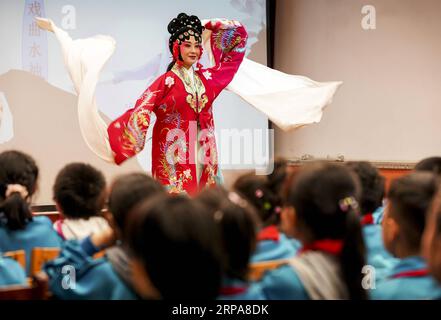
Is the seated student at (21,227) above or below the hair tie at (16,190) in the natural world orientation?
below

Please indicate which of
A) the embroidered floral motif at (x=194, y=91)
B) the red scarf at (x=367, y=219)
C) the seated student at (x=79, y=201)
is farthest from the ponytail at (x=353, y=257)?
the embroidered floral motif at (x=194, y=91)

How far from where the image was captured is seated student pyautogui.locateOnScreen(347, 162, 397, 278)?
92.3 inches

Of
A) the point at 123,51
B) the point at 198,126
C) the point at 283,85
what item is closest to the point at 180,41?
the point at 198,126

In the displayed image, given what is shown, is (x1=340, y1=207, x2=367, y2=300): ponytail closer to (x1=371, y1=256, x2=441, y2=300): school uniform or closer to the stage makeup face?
(x1=371, y1=256, x2=441, y2=300): school uniform

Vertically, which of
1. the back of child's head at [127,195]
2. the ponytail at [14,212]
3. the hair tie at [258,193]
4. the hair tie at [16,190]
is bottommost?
the ponytail at [14,212]

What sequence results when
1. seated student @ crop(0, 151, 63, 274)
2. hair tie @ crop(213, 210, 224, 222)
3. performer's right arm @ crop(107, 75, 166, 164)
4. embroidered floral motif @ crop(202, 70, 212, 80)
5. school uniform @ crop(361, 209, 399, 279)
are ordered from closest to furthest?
1. hair tie @ crop(213, 210, 224, 222)
2. school uniform @ crop(361, 209, 399, 279)
3. seated student @ crop(0, 151, 63, 274)
4. performer's right arm @ crop(107, 75, 166, 164)
5. embroidered floral motif @ crop(202, 70, 212, 80)

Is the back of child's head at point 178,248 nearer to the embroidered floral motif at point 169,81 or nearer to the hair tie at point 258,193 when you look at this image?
the hair tie at point 258,193

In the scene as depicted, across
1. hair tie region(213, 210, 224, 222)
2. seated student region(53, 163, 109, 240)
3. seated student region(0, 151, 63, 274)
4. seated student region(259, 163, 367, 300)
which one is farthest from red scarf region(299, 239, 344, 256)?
seated student region(0, 151, 63, 274)

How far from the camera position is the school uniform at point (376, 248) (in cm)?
211

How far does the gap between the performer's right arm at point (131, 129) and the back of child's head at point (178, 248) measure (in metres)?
2.21

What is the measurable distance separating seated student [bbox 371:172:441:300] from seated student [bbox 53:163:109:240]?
1.02 meters

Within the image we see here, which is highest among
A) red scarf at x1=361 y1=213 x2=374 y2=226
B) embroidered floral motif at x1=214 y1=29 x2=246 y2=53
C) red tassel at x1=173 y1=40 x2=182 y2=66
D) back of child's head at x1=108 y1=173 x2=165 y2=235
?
embroidered floral motif at x1=214 y1=29 x2=246 y2=53

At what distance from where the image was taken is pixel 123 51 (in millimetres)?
4984

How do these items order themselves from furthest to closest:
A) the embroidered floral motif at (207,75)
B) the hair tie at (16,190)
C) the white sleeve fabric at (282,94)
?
the white sleeve fabric at (282,94) → the embroidered floral motif at (207,75) → the hair tie at (16,190)
